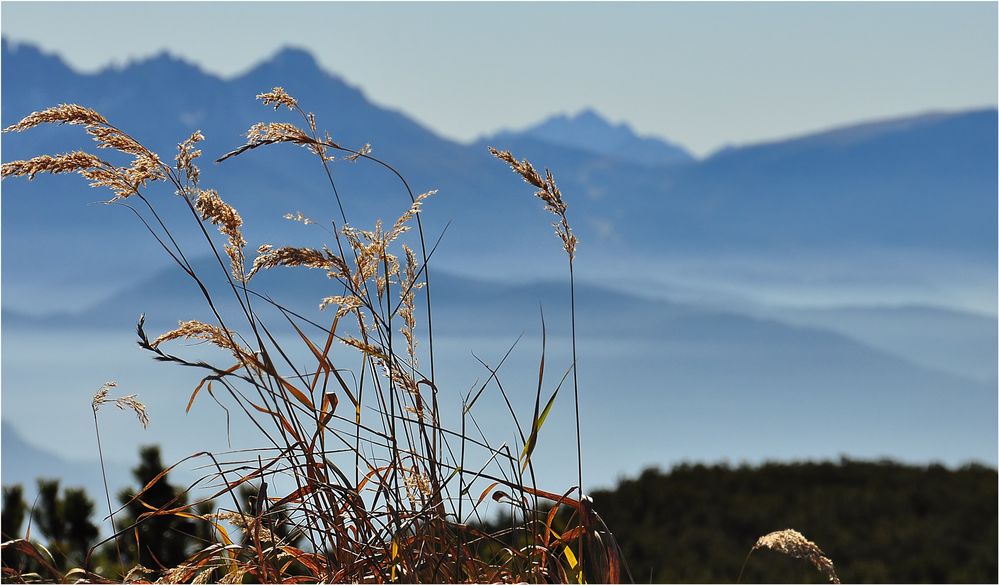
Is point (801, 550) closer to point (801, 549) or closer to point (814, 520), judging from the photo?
point (801, 549)

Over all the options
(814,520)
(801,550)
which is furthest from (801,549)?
(814,520)

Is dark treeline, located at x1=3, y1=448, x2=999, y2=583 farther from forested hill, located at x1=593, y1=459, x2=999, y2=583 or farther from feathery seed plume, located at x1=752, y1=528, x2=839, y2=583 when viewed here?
feathery seed plume, located at x1=752, y1=528, x2=839, y2=583

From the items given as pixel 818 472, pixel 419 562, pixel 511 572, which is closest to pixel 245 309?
pixel 419 562

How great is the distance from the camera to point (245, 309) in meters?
1.89

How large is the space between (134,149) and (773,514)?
6.33 metres

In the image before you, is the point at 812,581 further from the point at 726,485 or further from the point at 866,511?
the point at 726,485

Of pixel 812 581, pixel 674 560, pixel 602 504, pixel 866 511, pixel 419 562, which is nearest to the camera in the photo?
pixel 419 562

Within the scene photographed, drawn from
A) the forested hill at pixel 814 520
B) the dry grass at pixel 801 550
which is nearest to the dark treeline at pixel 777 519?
the forested hill at pixel 814 520

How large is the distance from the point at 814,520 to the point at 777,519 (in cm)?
27

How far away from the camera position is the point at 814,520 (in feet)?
23.1

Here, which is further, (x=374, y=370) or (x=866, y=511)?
(x=866, y=511)

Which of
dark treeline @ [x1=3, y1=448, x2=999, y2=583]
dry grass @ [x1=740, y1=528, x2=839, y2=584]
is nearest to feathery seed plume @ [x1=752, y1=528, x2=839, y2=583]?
dry grass @ [x1=740, y1=528, x2=839, y2=584]

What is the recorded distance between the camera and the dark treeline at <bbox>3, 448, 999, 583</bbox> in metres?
5.20

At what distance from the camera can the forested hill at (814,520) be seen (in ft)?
20.6
